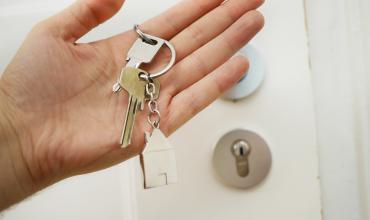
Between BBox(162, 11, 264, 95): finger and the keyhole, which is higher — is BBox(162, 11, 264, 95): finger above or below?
above

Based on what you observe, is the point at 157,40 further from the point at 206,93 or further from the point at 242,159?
the point at 242,159

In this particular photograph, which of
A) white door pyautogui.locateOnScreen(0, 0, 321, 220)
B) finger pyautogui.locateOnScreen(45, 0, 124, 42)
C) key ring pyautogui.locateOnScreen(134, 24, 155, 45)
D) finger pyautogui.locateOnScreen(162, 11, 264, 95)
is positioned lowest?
white door pyautogui.locateOnScreen(0, 0, 321, 220)

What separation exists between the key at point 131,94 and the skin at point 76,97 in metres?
0.04

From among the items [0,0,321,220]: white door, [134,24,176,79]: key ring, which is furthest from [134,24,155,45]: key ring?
[0,0,321,220]: white door

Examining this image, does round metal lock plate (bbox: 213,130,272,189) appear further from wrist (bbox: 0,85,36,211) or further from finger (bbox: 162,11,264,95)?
wrist (bbox: 0,85,36,211)

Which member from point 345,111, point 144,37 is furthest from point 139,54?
point 345,111

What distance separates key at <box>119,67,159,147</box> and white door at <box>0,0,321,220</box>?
0.30 feet

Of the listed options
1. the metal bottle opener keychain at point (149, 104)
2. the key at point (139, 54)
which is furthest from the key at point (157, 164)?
the key at point (139, 54)

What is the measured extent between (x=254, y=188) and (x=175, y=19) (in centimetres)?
27

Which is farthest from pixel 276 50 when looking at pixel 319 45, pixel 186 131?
pixel 186 131

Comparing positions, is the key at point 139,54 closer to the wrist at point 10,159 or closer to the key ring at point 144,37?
the key ring at point 144,37

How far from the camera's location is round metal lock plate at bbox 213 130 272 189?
1.72 feet

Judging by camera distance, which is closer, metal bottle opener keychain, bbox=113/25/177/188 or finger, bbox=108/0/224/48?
metal bottle opener keychain, bbox=113/25/177/188

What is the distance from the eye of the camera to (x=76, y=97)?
533mm
